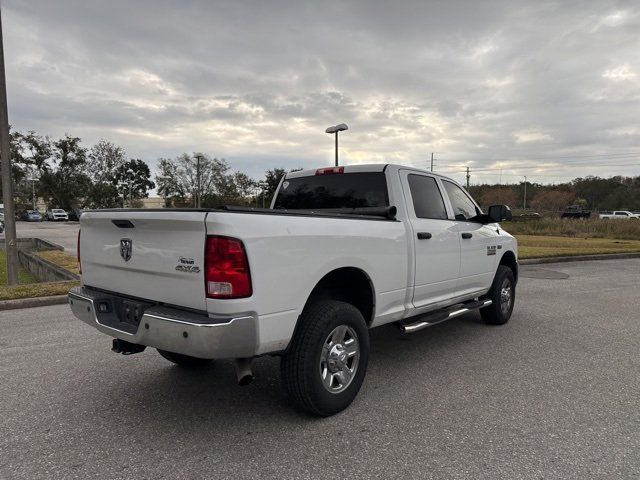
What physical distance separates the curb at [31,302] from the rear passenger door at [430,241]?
592 cm

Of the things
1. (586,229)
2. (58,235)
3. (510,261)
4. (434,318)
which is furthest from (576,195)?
(434,318)

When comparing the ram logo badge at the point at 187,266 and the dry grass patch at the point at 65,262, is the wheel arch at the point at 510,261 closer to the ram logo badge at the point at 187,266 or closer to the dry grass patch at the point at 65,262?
the ram logo badge at the point at 187,266

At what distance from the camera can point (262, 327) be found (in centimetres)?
276

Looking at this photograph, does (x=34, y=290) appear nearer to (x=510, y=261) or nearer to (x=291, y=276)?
(x=291, y=276)

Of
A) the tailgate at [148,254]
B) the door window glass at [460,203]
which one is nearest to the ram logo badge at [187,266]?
the tailgate at [148,254]

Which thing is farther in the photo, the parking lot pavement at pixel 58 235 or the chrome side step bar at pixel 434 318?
the parking lot pavement at pixel 58 235

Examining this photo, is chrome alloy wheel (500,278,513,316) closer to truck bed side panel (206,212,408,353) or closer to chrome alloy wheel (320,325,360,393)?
truck bed side panel (206,212,408,353)

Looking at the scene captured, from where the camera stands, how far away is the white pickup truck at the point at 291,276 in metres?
2.67

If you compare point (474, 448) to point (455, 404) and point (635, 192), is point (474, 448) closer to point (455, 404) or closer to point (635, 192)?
point (455, 404)

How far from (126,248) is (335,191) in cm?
210

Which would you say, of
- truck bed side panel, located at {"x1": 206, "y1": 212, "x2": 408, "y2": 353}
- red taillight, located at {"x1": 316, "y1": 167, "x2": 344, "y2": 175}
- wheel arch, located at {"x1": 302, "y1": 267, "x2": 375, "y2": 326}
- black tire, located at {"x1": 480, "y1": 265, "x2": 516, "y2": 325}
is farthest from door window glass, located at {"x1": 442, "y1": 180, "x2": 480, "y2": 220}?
wheel arch, located at {"x1": 302, "y1": 267, "x2": 375, "y2": 326}

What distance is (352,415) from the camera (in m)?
3.33

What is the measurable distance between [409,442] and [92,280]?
2661 mm

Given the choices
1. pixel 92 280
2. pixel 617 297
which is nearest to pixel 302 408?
pixel 92 280
